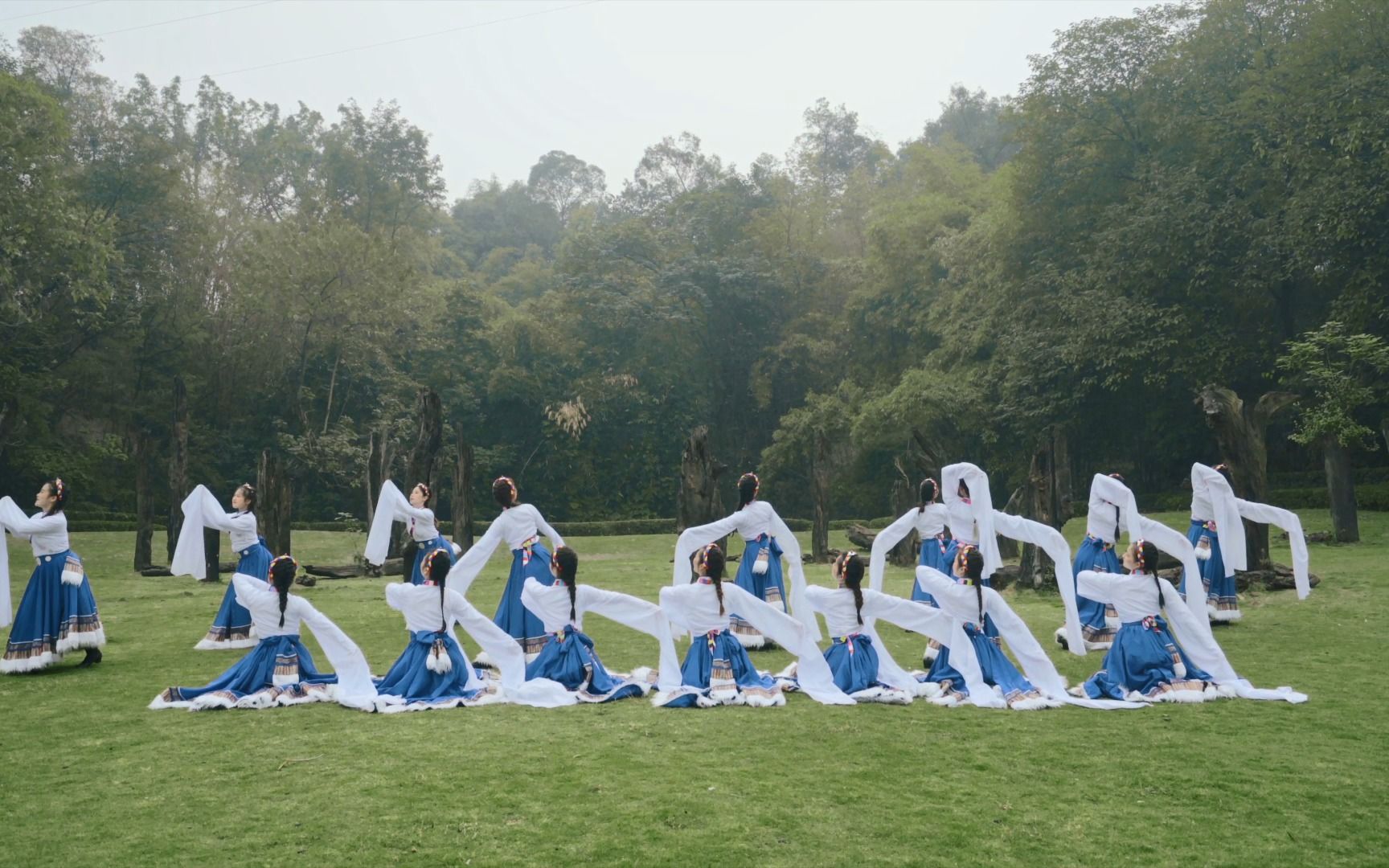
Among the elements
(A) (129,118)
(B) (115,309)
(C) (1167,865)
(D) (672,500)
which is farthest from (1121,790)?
(A) (129,118)

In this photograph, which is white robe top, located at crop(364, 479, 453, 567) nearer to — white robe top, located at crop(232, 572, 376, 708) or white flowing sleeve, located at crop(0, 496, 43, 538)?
white robe top, located at crop(232, 572, 376, 708)

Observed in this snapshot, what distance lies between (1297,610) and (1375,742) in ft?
22.1

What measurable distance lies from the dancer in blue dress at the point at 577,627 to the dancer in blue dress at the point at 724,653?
0.19 m

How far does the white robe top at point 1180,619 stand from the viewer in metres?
9.19

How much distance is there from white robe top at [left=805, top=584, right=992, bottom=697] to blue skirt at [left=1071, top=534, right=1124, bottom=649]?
2374mm

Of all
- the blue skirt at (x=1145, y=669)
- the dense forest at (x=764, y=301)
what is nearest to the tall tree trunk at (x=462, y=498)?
the dense forest at (x=764, y=301)

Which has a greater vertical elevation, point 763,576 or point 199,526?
point 199,526

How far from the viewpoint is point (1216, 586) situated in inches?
515

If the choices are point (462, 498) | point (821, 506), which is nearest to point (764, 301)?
point (821, 506)

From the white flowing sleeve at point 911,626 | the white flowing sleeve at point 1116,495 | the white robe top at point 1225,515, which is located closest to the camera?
the white flowing sleeve at point 911,626

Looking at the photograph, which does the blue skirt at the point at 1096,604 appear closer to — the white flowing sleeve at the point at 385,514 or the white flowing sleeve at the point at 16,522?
the white flowing sleeve at the point at 385,514

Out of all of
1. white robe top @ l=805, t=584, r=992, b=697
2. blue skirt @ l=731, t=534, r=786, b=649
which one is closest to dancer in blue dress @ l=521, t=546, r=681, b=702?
white robe top @ l=805, t=584, r=992, b=697

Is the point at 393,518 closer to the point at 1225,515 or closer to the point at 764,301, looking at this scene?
the point at 1225,515

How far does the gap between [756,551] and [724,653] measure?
2.47m
